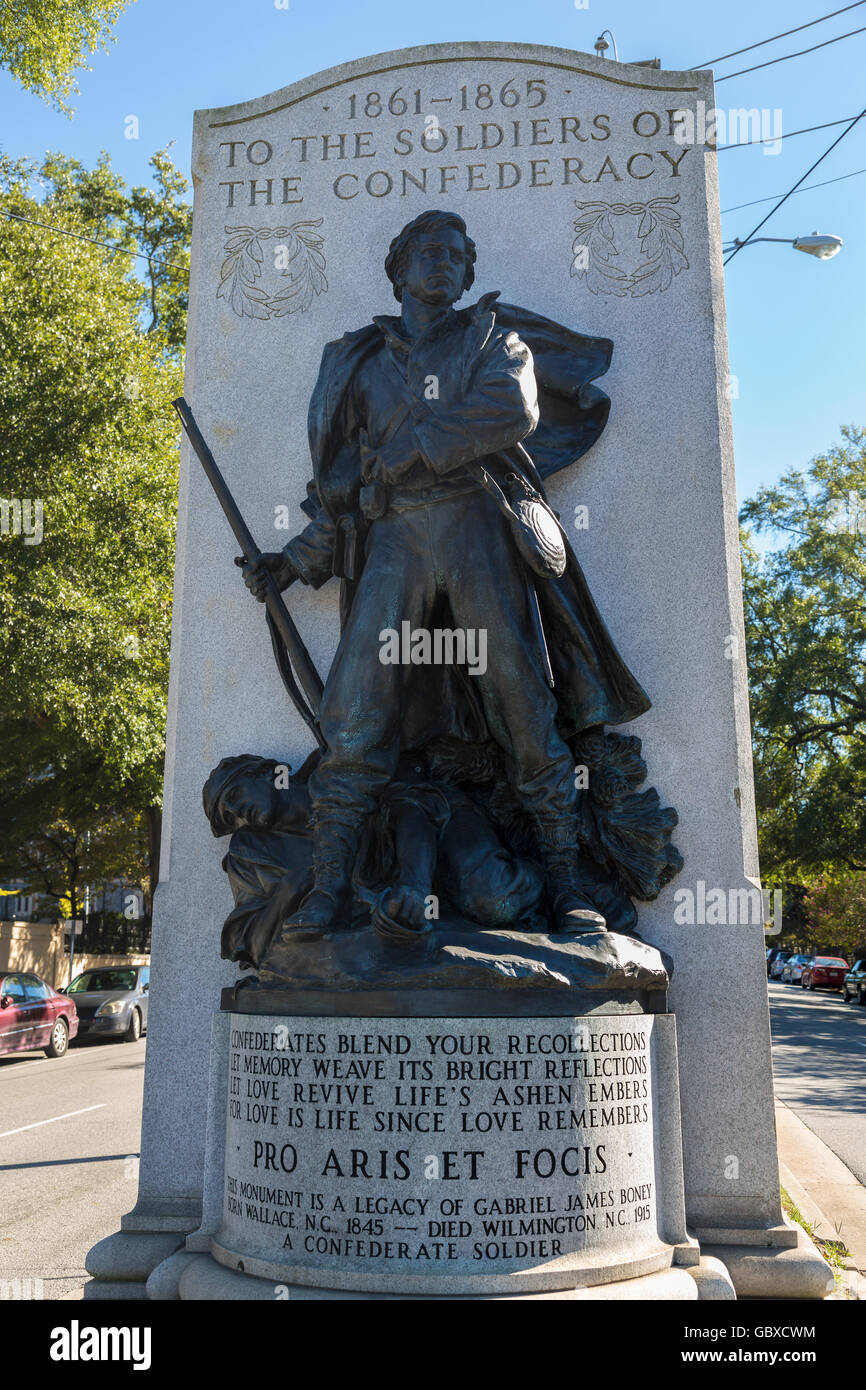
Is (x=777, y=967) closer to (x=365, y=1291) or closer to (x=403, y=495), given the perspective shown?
(x=403, y=495)

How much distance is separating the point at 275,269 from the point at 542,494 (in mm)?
2184

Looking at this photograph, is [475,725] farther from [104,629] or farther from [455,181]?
[104,629]

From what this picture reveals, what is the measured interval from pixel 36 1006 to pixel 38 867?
1547 cm

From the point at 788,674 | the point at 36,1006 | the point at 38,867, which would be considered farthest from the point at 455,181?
the point at 38,867

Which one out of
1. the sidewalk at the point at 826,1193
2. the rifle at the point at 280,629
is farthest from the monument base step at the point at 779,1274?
the rifle at the point at 280,629

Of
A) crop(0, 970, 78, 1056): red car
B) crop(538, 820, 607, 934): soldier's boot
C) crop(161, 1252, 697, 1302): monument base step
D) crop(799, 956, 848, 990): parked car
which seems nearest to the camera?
crop(161, 1252, 697, 1302): monument base step

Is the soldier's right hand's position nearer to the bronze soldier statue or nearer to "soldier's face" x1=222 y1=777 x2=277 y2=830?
the bronze soldier statue

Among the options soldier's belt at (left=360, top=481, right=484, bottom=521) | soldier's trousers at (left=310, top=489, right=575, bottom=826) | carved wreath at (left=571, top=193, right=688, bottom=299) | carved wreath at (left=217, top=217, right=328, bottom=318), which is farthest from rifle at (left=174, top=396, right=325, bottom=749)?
carved wreath at (left=571, top=193, right=688, bottom=299)

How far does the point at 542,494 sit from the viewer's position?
4.88 m

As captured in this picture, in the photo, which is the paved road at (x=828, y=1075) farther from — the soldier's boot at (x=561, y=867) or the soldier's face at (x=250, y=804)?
the soldier's face at (x=250, y=804)

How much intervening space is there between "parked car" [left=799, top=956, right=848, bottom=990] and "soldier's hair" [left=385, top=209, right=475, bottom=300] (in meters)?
48.1

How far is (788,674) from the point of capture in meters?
32.3

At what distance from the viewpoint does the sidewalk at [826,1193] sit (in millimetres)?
5605

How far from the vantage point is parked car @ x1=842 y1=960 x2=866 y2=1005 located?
123 ft
